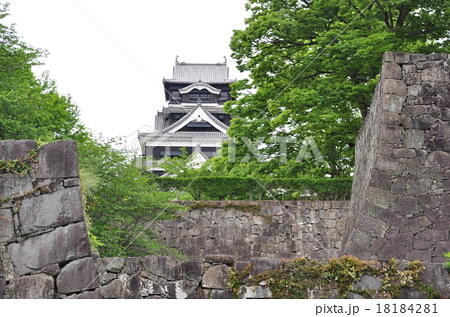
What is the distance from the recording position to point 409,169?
11.4 metres

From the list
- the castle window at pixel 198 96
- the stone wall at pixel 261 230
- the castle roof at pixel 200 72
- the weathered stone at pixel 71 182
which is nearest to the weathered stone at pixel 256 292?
the weathered stone at pixel 71 182

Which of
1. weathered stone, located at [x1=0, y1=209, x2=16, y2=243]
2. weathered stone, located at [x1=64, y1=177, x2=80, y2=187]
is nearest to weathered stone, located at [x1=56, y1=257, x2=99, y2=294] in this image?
weathered stone, located at [x1=0, y1=209, x2=16, y2=243]

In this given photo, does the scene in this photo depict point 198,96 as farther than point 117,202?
Yes

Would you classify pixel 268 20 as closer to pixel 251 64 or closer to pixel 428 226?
pixel 251 64

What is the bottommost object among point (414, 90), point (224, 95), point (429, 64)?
point (414, 90)

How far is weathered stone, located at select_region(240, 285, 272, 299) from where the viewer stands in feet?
26.2

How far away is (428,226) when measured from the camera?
11.2 m

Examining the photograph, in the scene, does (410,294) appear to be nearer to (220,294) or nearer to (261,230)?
(220,294)

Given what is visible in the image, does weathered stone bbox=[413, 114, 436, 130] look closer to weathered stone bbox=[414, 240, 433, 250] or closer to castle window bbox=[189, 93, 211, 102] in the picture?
weathered stone bbox=[414, 240, 433, 250]

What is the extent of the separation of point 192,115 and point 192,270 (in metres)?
30.9

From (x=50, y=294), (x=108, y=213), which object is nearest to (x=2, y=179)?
(x=50, y=294)

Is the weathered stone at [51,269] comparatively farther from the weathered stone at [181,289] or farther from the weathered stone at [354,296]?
the weathered stone at [354,296]

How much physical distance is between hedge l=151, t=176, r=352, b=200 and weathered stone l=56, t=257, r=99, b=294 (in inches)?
409

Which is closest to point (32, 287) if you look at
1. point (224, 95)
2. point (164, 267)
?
point (164, 267)
